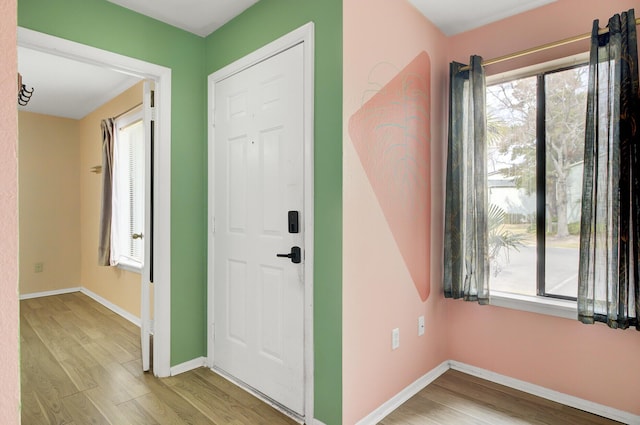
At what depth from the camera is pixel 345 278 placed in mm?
1891

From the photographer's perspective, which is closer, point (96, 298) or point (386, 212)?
point (386, 212)

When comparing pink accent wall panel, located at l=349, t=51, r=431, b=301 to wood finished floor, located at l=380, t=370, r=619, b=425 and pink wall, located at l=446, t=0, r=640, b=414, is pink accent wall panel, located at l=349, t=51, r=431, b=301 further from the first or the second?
wood finished floor, located at l=380, t=370, r=619, b=425

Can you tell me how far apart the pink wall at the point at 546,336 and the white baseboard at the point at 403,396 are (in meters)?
0.21

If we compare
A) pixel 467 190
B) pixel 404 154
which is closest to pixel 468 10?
pixel 404 154

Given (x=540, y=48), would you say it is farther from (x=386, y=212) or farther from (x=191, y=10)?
(x=191, y=10)

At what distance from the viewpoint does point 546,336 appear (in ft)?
7.58

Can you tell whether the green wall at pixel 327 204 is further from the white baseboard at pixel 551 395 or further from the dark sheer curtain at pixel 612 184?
the dark sheer curtain at pixel 612 184

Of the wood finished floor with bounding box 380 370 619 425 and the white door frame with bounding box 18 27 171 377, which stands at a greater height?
the white door frame with bounding box 18 27 171 377

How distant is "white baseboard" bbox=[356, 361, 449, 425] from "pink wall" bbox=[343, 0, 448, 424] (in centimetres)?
3

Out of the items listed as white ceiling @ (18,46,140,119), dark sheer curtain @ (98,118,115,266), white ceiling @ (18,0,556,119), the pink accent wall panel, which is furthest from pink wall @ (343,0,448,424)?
dark sheer curtain @ (98,118,115,266)

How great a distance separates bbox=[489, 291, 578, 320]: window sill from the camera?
2.19 meters

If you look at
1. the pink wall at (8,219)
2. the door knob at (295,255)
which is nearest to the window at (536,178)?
the door knob at (295,255)

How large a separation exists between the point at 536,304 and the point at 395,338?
902 millimetres

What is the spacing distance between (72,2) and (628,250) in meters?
3.32
